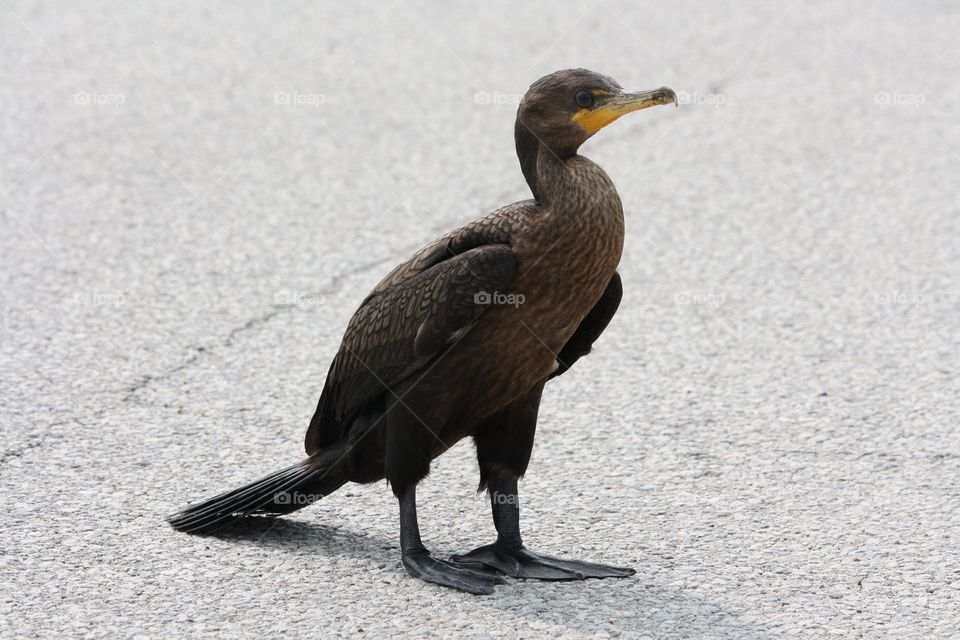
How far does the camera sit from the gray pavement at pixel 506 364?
13.7 ft

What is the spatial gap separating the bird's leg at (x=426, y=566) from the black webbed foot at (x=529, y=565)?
4 centimetres

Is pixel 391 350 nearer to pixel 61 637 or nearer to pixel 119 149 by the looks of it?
pixel 61 637

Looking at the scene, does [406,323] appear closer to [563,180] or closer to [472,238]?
[472,238]

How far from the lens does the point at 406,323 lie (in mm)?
4090

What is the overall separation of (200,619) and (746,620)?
1.66 m

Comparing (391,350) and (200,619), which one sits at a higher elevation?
(391,350)

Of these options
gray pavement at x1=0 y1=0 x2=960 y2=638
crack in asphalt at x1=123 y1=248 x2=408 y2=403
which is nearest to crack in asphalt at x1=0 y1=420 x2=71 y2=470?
gray pavement at x1=0 y1=0 x2=960 y2=638

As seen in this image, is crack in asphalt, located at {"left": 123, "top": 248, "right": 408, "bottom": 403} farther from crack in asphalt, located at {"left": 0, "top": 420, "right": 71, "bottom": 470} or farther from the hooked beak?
the hooked beak

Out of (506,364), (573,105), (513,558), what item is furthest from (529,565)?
(573,105)

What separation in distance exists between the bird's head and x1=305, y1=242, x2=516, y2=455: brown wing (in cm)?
39

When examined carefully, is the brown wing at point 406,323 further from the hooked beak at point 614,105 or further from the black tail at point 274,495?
the hooked beak at point 614,105

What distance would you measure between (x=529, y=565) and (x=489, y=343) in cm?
82

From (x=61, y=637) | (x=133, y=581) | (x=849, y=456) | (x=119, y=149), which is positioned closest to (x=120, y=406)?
(x=133, y=581)

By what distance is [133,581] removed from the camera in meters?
4.15
